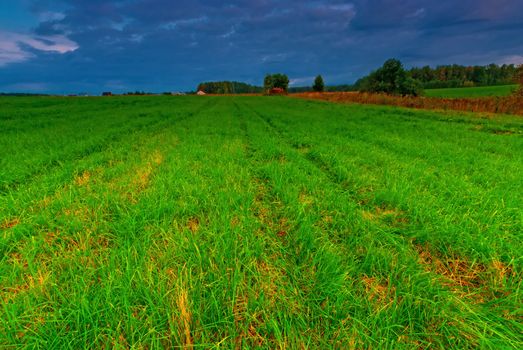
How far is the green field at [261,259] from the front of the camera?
5.59ft

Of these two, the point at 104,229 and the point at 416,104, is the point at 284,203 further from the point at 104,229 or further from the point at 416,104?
the point at 416,104

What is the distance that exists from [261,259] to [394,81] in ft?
189

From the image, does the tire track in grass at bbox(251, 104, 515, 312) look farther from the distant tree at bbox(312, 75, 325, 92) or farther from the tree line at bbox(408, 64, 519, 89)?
the tree line at bbox(408, 64, 519, 89)

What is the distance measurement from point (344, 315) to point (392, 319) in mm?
331

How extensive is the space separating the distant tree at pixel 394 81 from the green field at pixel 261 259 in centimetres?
5235

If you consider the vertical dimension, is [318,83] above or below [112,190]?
above

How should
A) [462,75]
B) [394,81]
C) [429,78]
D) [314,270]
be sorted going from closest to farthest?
[314,270] < [394,81] < [462,75] < [429,78]

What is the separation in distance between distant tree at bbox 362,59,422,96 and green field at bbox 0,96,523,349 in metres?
52.3

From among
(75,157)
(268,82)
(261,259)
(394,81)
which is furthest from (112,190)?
(268,82)

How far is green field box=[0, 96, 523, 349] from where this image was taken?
1704 millimetres

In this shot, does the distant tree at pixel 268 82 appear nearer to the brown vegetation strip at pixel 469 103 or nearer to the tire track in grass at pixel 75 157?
the brown vegetation strip at pixel 469 103

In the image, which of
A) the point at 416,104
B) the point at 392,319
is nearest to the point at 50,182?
the point at 392,319

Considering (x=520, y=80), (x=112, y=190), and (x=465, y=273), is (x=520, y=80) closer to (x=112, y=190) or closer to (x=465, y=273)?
(x=465, y=273)

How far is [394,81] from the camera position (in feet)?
164
